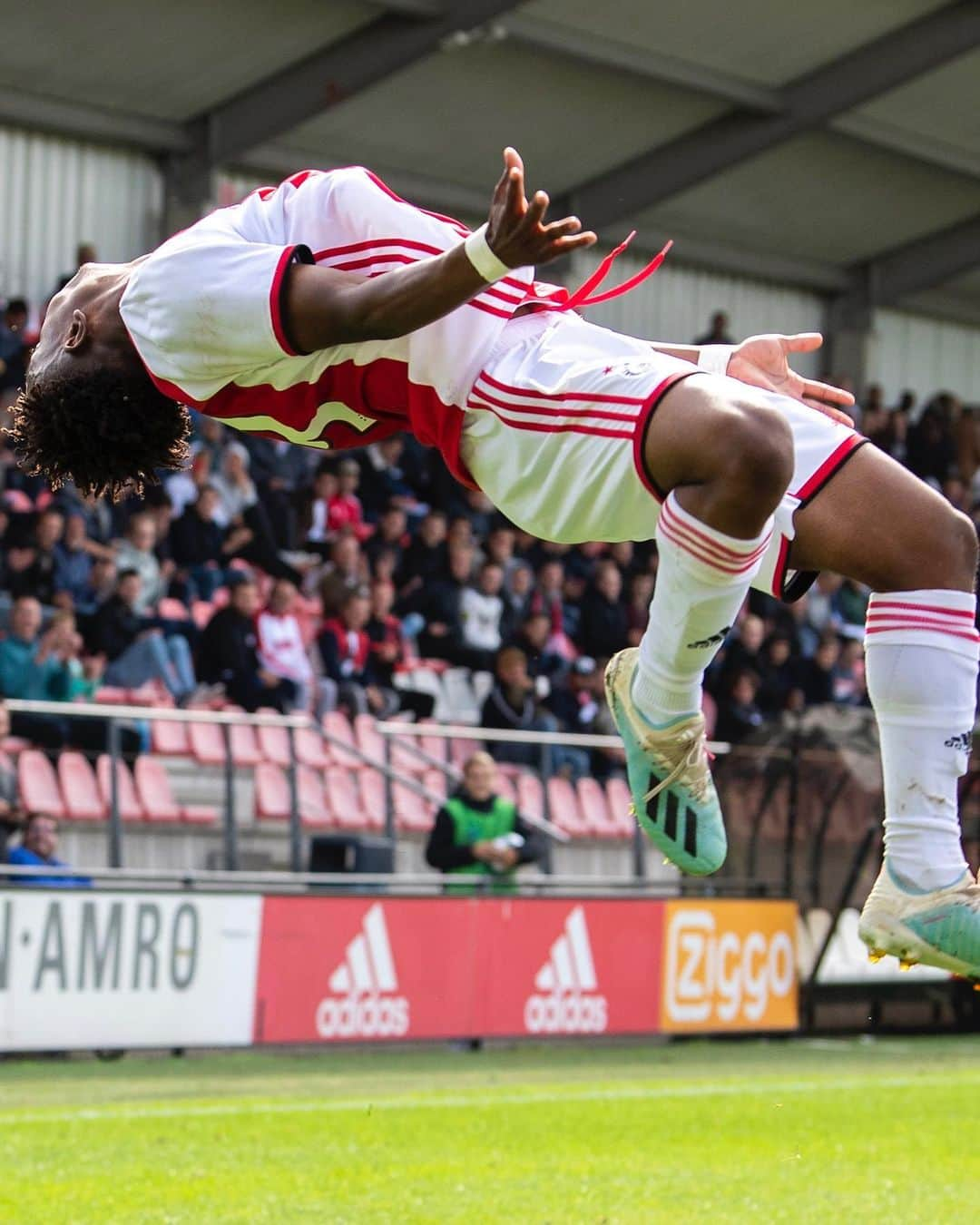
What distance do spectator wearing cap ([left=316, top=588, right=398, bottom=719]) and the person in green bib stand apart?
1.71 m

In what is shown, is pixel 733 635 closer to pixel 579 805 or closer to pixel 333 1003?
pixel 579 805

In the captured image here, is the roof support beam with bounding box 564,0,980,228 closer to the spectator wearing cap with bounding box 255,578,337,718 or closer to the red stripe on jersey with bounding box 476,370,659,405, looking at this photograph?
the spectator wearing cap with bounding box 255,578,337,718

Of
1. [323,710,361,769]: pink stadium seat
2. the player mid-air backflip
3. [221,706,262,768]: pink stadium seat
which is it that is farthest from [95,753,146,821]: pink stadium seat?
the player mid-air backflip

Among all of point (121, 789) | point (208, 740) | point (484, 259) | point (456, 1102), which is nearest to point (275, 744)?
point (208, 740)

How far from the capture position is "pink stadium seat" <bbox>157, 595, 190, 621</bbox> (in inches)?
594

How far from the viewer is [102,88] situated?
68.4ft

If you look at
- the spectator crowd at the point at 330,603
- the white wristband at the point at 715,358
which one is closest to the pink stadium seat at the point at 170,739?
the spectator crowd at the point at 330,603

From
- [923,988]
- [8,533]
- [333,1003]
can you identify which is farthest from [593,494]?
[923,988]

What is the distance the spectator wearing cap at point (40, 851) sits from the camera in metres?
11.8

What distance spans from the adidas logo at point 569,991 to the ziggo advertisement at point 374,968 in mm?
11

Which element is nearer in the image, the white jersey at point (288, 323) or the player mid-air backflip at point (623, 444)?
the player mid-air backflip at point (623, 444)

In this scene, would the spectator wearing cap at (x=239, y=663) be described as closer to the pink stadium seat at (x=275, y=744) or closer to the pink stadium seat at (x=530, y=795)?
the pink stadium seat at (x=275, y=744)

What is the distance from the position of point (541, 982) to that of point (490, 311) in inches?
402

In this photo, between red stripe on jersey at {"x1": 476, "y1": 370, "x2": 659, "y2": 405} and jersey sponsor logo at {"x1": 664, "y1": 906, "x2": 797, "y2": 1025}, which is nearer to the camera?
red stripe on jersey at {"x1": 476, "y1": 370, "x2": 659, "y2": 405}
